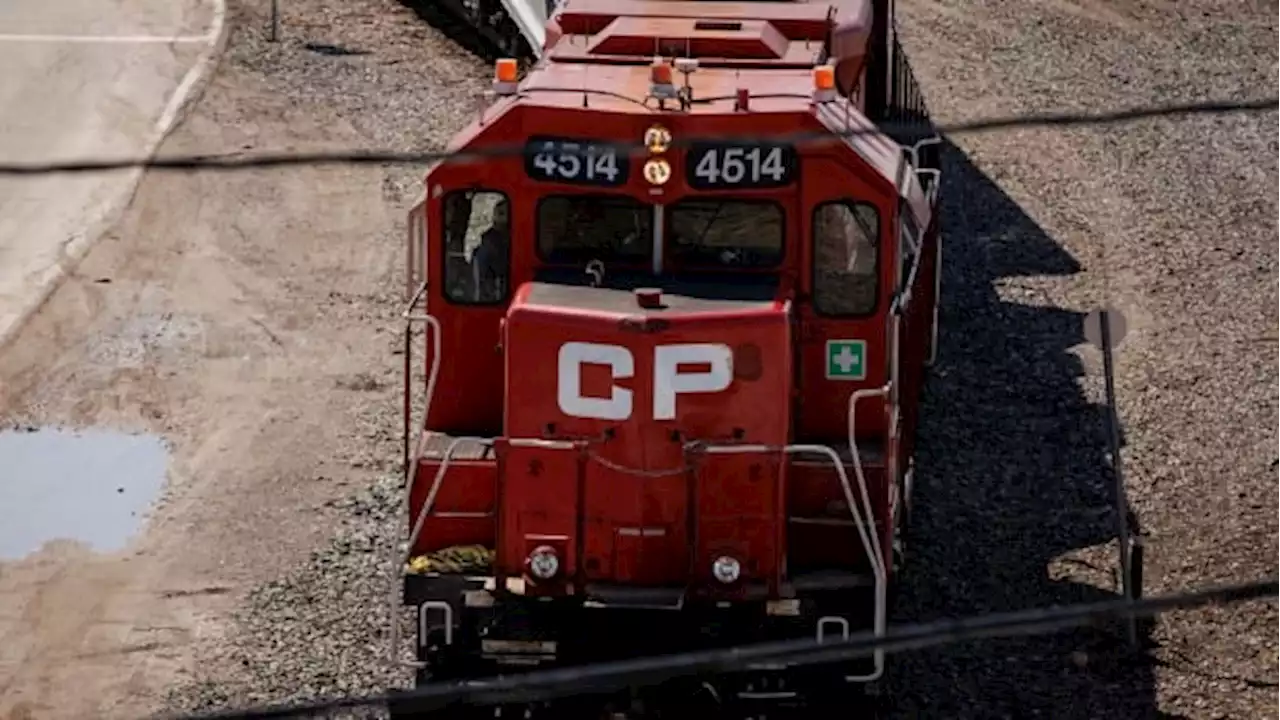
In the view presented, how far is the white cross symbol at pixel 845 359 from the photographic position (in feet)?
37.6

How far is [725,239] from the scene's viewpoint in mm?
11383

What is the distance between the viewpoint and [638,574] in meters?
11.1

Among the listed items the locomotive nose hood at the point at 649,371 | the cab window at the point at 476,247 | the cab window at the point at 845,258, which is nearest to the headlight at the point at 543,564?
the locomotive nose hood at the point at 649,371

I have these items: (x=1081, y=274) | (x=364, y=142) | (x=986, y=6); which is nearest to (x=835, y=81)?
(x=1081, y=274)

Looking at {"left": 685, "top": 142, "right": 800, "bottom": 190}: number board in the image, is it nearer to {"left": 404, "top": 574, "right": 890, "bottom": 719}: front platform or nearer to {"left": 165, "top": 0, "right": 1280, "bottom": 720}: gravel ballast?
{"left": 404, "top": 574, "right": 890, "bottom": 719}: front platform

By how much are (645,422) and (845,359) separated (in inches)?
46.4

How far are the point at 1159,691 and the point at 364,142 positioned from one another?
12686 millimetres

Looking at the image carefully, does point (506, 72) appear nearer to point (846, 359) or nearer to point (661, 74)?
point (661, 74)

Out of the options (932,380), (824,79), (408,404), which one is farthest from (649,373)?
(932,380)

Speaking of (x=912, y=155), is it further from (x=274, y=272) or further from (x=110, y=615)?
(x=274, y=272)

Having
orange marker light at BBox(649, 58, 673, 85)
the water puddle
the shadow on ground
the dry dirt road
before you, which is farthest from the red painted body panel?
the dry dirt road

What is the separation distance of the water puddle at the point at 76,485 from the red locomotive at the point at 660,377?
3.99 m

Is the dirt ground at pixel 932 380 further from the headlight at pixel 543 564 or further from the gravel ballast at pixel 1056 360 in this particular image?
the headlight at pixel 543 564

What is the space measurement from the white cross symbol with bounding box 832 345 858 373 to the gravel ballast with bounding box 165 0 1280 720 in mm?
2055
